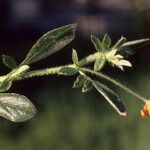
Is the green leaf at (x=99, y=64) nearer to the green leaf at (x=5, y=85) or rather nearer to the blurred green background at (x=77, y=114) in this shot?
the green leaf at (x=5, y=85)

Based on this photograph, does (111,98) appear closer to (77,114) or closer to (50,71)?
(50,71)

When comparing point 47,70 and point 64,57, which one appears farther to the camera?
point 64,57

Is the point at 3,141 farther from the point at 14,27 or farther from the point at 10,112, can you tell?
the point at 14,27

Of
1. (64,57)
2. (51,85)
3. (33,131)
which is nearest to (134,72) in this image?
(51,85)

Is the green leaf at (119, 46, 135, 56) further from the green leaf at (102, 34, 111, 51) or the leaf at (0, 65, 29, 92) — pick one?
the leaf at (0, 65, 29, 92)

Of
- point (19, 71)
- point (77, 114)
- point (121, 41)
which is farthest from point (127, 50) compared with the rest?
point (77, 114)
